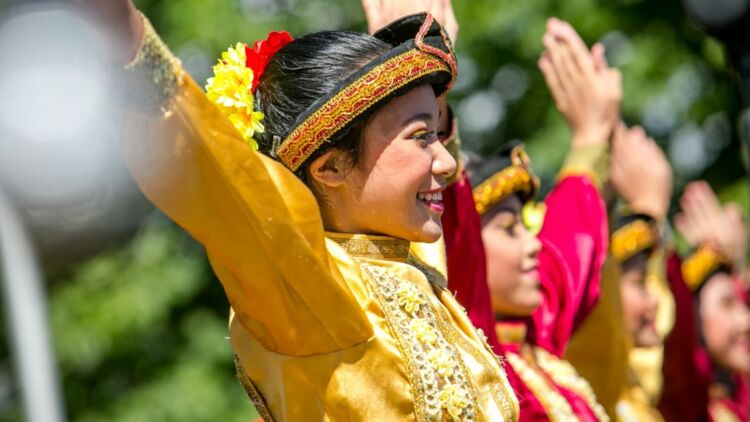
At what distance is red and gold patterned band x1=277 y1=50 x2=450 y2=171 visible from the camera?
309 centimetres

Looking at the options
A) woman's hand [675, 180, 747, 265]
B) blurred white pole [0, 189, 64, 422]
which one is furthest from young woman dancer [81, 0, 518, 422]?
woman's hand [675, 180, 747, 265]

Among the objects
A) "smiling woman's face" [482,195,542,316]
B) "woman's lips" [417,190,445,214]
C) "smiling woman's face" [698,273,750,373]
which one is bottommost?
"smiling woman's face" [698,273,750,373]

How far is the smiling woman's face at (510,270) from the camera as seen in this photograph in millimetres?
4816

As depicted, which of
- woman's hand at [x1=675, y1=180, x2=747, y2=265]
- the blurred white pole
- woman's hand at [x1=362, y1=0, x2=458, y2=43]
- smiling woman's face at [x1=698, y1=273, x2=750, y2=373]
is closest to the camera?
the blurred white pole

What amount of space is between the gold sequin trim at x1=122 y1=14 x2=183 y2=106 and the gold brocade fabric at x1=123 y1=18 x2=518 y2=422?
1 cm

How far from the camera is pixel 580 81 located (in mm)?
5125

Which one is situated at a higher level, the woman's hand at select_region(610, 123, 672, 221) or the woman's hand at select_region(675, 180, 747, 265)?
the woman's hand at select_region(610, 123, 672, 221)

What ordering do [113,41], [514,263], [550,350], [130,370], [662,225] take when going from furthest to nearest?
[130,370], [662,225], [550,350], [514,263], [113,41]

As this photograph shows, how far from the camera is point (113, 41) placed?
8.37ft

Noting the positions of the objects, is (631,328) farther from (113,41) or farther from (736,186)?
(113,41)

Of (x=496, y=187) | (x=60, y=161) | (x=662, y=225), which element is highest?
(x=60, y=161)

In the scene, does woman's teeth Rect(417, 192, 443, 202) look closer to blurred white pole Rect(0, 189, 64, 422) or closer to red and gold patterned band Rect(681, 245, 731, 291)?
blurred white pole Rect(0, 189, 64, 422)

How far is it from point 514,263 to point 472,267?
0.88 m

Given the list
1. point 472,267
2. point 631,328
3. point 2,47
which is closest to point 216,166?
point 2,47
